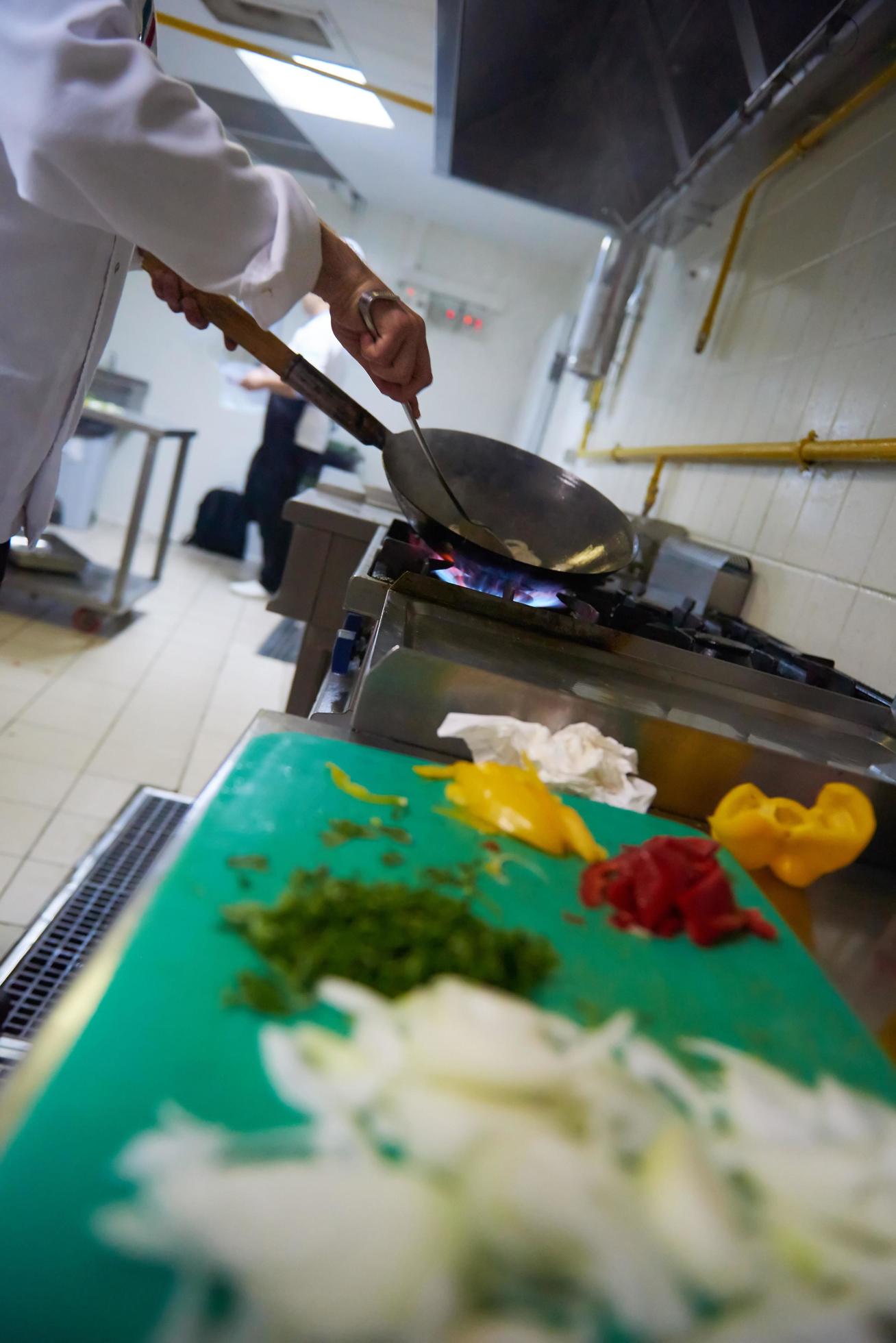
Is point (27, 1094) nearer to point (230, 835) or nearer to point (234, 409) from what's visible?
point (230, 835)

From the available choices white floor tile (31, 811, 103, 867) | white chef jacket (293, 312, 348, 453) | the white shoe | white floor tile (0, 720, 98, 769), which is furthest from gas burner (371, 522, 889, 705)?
the white shoe

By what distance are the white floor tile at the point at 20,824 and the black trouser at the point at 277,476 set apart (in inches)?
112

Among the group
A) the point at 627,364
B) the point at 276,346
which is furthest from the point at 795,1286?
the point at 627,364

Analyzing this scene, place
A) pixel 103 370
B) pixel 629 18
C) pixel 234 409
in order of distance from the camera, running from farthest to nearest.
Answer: pixel 234 409, pixel 103 370, pixel 629 18

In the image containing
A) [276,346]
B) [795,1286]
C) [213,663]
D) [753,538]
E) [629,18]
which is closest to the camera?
[795,1286]

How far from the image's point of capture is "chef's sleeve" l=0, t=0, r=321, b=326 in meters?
0.86

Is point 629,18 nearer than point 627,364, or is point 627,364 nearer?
point 629,18

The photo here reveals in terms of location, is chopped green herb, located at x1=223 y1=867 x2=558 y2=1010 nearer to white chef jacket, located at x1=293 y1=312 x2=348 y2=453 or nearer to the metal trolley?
the metal trolley

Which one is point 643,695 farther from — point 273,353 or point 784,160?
point 784,160

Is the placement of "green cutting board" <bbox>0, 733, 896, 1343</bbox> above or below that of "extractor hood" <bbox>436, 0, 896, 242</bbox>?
below

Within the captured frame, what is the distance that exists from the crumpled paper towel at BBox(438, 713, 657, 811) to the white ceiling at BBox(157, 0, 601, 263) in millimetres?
2803

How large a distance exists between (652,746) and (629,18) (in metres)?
1.57

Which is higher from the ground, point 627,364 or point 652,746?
point 627,364

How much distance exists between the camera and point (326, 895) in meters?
0.54
